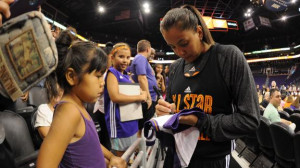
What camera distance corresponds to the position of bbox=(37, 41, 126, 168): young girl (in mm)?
753

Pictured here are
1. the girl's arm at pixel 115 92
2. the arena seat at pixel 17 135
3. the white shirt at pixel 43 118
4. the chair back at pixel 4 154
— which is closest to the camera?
the chair back at pixel 4 154

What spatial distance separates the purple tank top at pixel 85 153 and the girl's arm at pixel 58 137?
81 millimetres

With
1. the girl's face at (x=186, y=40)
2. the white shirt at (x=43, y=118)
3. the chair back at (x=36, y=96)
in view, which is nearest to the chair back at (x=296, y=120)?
the girl's face at (x=186, y=40)

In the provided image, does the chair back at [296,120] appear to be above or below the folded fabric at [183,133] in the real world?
below

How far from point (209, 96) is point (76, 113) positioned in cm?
63

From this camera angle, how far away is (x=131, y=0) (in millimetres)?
10891

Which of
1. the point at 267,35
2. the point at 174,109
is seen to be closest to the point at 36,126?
the point at 174,109

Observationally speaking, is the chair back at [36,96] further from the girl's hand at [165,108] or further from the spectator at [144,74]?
the girl's hand at [165,108]

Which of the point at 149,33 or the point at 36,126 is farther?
the point at 149,33

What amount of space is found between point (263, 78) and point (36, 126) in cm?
2829

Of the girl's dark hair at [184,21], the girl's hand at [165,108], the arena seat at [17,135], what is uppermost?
the girl's dark hair at [184,21]

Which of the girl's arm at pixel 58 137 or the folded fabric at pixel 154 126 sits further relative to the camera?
the folded fabric at pixel 154 126

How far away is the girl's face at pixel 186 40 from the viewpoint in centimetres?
96

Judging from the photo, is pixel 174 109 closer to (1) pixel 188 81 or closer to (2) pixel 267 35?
(1) pixel 188 81
